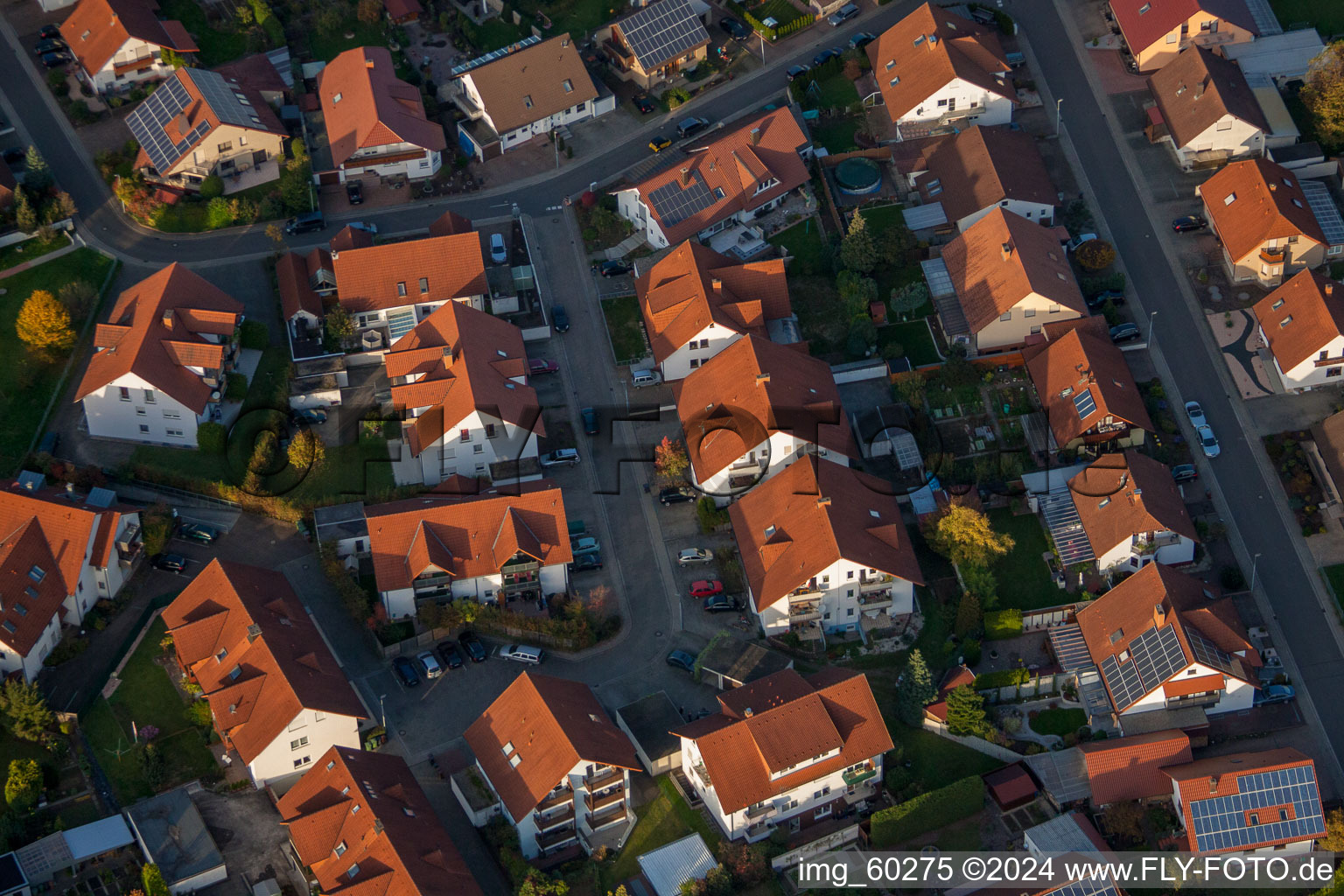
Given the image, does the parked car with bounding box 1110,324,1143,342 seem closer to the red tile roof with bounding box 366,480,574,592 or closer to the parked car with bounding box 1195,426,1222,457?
the parked car with bounding box 1195,426,1222,457

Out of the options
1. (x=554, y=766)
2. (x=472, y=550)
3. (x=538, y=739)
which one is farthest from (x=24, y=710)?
(x=554, y=766)

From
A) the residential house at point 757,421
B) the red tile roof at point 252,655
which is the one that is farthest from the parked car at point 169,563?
the residential house at point 757,421

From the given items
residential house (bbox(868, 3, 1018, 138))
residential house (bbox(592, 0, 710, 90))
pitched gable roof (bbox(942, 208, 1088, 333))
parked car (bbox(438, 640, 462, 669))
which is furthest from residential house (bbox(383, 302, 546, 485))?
residential house (bbox(868, 3, 1018, 138))

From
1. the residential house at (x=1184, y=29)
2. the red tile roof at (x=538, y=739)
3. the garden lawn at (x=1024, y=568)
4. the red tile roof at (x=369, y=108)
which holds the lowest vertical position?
the garden lawn at (x=1024, y=568)

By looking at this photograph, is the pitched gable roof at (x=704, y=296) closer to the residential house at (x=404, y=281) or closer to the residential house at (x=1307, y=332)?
the residential house at (x=404, y=281)

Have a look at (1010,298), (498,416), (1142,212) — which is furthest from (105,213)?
(1142,212)

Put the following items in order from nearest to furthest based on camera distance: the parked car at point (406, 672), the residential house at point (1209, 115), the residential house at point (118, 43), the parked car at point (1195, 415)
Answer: the parked car at point (406, 672), the parked car at point (1195, 415), the residential house at point (1209, 115), the residential house at point (118, 43)

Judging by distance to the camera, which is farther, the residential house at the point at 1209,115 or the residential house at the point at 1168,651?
the residential house at the point at 1209,115
